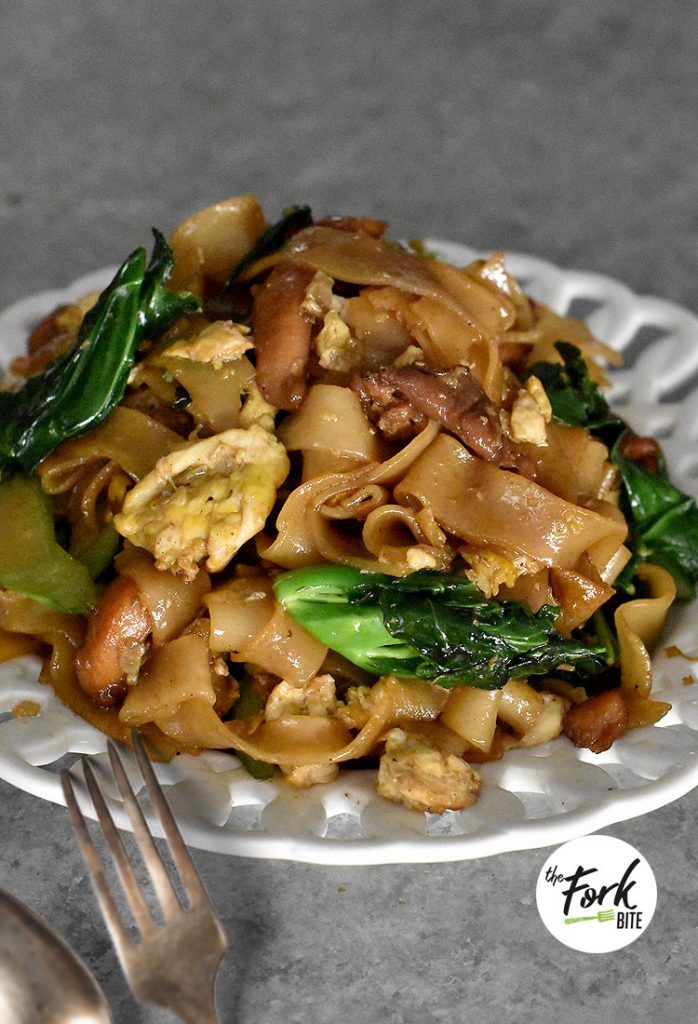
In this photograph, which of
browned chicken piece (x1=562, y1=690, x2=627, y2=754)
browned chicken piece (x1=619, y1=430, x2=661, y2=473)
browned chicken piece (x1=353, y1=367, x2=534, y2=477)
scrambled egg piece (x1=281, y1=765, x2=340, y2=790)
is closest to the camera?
scrambled egg piece (x1=281, y1=765, x2=340, y2=790)

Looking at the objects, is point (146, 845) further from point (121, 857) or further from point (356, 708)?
point (356, 708)

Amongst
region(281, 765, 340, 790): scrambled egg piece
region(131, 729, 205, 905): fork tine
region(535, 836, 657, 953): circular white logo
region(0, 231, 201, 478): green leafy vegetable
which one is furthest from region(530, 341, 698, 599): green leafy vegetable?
region(131, 729, 205, 905): fork tine

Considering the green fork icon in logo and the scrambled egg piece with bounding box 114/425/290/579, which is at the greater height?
the scrambled egg piece with bounding box 114/425/290/579

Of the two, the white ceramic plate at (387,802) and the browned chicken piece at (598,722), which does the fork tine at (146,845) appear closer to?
the white ceramic plate at (387,802)

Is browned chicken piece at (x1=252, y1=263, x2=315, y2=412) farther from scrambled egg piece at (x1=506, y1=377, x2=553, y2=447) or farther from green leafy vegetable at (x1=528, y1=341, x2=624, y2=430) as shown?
green leafy vegetable at (x1=528, y1=341, x2=624, y2=430)

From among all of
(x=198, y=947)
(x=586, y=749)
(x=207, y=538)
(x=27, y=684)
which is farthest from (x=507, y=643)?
(x=27, y=684)

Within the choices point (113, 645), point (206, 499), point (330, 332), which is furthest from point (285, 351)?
point (113, 645)

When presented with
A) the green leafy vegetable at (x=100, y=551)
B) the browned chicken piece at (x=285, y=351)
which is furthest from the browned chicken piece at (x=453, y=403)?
the green leafy vegetable at (x=100, y=551)
